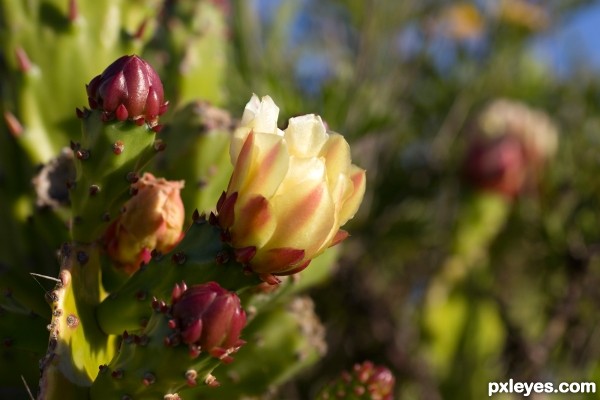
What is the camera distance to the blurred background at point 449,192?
4.66ft

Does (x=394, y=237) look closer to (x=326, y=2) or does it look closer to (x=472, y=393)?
(x=472, y=393)

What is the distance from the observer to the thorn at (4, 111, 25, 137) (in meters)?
0.95

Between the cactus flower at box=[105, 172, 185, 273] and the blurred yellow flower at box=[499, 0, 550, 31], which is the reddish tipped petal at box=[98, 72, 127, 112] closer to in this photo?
the cactus flower at box=[105, 172, 185, 273]

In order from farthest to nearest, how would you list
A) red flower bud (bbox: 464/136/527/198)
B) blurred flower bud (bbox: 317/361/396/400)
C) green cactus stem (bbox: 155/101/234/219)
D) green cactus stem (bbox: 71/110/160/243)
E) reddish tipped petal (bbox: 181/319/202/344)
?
red flower bud (bbox: 464/136/527/198), green cactus stem (bbox: 155/101/234/219), blurred flower bud (bbox: 317/361/396/400), green cactus stem (bbox: 71/110/160/243), reddish tipped petal (bbox: 181/319/202/344)

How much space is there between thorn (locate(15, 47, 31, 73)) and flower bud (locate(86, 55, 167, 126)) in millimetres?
358


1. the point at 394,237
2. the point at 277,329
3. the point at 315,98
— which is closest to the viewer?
the point at 277,329

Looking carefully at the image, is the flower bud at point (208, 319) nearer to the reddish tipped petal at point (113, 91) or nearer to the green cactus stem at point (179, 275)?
the green cactus stem at point (179, 275)

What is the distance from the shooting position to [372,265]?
70.3 inches

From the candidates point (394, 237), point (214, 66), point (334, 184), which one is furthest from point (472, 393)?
point (334, 184)

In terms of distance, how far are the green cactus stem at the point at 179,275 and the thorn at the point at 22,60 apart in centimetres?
40

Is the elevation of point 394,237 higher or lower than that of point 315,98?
lower

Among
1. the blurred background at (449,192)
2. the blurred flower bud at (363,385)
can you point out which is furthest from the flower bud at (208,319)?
the blurred background at (449,192)

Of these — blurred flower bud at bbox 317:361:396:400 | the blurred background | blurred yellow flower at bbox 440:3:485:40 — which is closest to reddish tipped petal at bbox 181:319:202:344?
blurred flower bud at bbox 317:361:396:400

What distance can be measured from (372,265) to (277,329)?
836 mm
